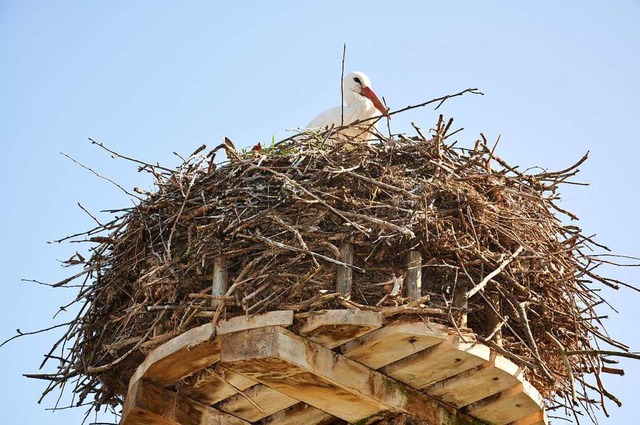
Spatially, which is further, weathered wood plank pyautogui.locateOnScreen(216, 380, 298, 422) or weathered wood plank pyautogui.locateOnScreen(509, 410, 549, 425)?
weathered wood plank pyautogui.locateOnScreen(509, 410, 549, 425)

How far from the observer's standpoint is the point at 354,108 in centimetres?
952

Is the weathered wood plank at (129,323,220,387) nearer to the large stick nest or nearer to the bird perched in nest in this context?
the large stick nest

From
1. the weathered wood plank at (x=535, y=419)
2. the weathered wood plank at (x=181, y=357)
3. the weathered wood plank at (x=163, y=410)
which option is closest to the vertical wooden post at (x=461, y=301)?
the weathered wood plank at (x=535, y=419)

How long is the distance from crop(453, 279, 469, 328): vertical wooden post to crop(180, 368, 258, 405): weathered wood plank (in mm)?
1232

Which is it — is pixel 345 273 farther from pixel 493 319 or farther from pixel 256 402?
pixel 256 402

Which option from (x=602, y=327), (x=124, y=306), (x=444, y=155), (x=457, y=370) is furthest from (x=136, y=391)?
(x=602, y=327)

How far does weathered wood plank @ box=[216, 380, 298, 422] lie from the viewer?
6723mm

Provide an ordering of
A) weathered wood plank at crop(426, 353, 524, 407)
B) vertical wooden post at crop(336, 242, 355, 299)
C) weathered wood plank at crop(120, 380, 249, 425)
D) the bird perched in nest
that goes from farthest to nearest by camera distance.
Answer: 1. the bird perched in nest
2. weathered wood plank at crop(120, 380, 249, 425)
3. weathered wood plank at crop(426, 353, 524, 407)
4. vertical wooden post at crop(336, 242, 355, 299)

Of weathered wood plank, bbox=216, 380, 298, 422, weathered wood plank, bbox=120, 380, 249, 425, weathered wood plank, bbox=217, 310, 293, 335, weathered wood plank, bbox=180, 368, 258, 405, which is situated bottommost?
weathered wood plank, bbox=120, 380, 249, 425

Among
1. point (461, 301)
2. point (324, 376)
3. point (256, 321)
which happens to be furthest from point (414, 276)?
point (256, 321)

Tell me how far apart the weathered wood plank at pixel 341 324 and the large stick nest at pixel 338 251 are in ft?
0.23

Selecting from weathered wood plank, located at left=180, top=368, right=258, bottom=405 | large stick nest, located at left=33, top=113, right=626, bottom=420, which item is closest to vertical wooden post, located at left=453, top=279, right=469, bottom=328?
large stick nest, located at left=33, top=113, right=626, bottom=420

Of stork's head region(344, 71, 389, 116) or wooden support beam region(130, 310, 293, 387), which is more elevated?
stork's head region(344, 71, 389, 116)

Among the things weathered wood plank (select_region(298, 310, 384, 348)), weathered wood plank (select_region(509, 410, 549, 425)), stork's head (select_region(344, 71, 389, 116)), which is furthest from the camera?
stork's head (select_region(344, 71, 389, 116))
